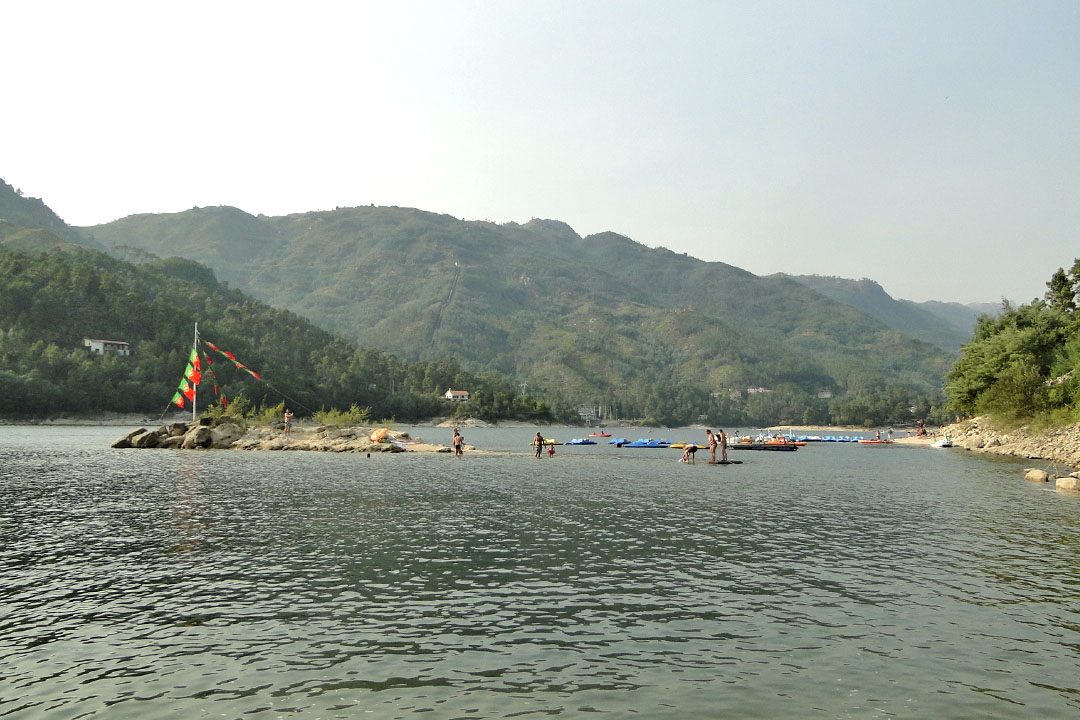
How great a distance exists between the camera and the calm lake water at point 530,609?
1505 centimetres

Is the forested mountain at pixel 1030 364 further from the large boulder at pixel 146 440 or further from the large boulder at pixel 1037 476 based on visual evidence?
the large boulder at pixel 146 440

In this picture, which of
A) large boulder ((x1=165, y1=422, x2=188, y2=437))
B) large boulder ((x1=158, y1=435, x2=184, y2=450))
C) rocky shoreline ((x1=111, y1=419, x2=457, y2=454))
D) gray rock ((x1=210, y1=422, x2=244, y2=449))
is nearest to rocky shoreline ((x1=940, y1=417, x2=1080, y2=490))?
rocky shoreline ((x1=111, y1=419, x2=457, y2=454))

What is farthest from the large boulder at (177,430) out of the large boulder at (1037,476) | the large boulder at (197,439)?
the large boulder at (1037,476)

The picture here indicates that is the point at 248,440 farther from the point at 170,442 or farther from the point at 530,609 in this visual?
the point at 530,609

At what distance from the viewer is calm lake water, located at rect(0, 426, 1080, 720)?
15047 mm

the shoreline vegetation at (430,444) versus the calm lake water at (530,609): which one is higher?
the shoreline vegetation at (430,444)

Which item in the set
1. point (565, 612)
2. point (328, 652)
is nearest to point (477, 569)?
point (565, 612)

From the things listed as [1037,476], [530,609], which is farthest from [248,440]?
[1037,476]

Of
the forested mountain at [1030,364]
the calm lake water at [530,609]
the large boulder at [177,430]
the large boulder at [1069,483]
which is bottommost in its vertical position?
the calm lake water at [530,609]

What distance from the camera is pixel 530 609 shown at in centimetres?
2153

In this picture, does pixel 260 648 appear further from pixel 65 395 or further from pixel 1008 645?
pixel 65 395

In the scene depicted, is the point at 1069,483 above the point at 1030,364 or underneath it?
underneath

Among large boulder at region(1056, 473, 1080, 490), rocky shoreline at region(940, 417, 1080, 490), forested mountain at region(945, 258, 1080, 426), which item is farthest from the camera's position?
forested mountain at region(945, 258, 1080, 426)

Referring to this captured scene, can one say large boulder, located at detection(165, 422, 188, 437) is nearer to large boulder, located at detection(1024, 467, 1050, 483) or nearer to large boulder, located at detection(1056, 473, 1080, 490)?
large boulder, located at detection(1024, 467, 1050, 483)
